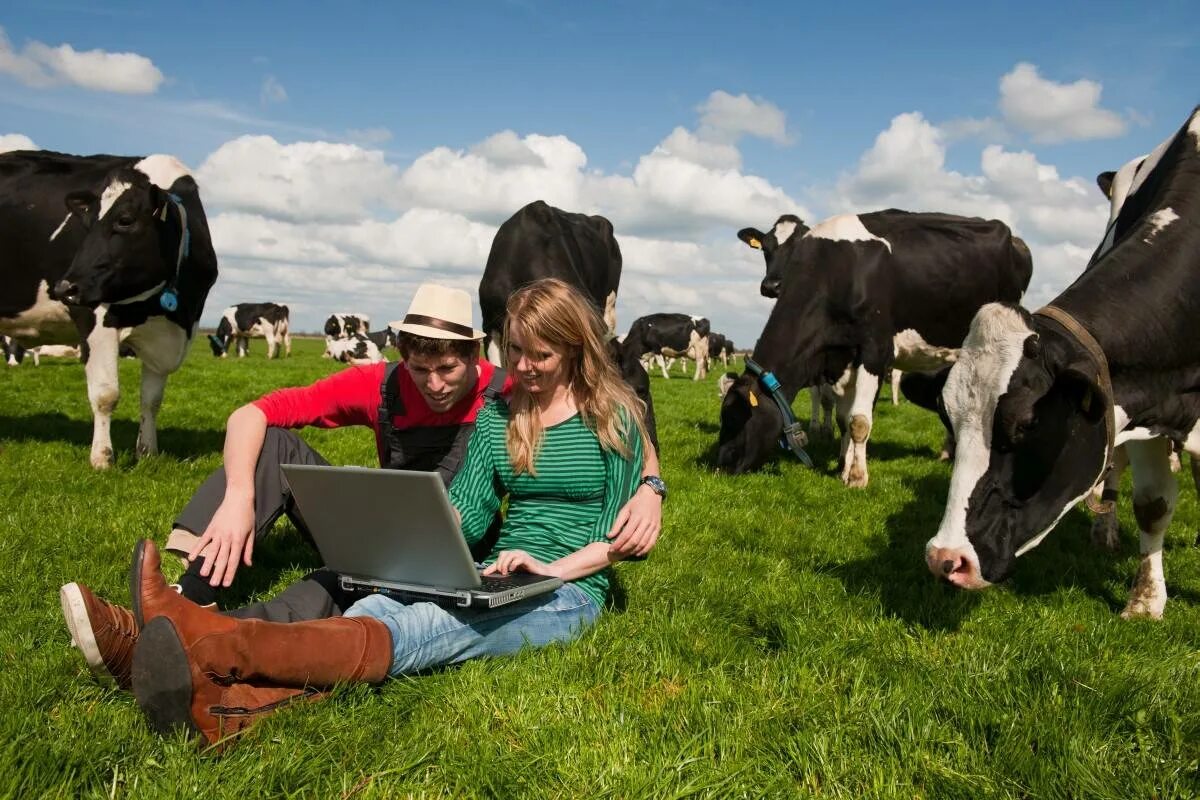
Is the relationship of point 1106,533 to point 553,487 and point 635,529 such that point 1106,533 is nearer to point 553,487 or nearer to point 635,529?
point 635,529

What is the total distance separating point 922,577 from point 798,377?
4098 mm

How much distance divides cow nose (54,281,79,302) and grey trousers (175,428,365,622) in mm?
4941

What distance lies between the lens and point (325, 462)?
4.09 meters

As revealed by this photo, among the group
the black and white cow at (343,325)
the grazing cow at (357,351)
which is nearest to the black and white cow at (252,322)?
the black and white cow at (343,325)

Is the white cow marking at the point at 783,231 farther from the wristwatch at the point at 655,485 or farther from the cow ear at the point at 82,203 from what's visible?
the wristwatch at the point at 655,485

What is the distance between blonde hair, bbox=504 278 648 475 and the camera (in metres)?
3.67

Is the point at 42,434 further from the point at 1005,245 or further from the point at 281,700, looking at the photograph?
the point at 1005,245

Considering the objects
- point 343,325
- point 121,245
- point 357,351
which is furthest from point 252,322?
point 121,245

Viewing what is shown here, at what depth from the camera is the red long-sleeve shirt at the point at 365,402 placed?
4.28 m

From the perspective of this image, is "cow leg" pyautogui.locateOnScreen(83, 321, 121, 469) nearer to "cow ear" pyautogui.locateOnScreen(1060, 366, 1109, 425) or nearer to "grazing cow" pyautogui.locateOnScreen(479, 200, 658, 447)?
"grazing cow" pyautogui.locateOnScreen(479, 200, 658, 447)

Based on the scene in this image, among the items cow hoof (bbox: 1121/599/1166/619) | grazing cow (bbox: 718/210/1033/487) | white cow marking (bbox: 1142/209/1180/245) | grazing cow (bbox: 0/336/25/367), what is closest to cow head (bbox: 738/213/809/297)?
grazing cow (bbox: 718/210/1033/487)

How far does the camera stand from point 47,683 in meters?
3.19

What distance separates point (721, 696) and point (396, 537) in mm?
1339

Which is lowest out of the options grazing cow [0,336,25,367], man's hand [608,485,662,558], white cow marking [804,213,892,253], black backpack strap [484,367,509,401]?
grazing cow [0,336,25,367]
